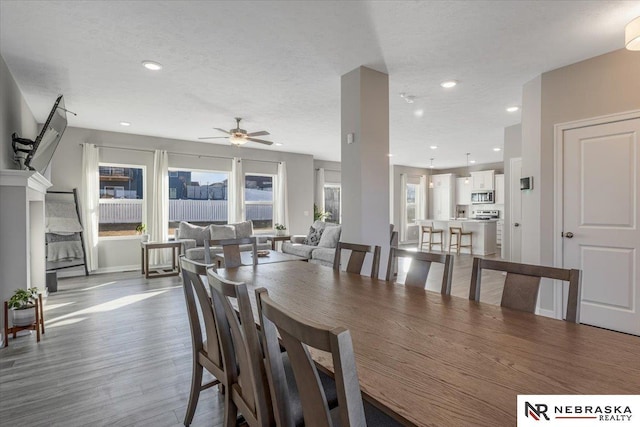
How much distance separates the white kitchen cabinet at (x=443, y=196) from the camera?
10.9m

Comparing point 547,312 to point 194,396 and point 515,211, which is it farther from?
point 194,396

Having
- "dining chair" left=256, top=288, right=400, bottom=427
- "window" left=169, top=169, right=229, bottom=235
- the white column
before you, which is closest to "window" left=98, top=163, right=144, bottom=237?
"window" left=169, top=169, right=229, bottom=235

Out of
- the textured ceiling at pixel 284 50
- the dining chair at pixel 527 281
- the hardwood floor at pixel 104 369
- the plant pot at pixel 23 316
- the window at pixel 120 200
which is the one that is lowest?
the hardwood floor at pixel 104 369

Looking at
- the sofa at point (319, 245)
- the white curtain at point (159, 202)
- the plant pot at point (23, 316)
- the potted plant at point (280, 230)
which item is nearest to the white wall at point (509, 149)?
the sofa at point (319, 245)

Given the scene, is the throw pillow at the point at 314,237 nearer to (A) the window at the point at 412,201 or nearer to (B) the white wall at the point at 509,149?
(B) the white wall at the point at 509,149

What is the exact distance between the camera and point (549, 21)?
2.48m

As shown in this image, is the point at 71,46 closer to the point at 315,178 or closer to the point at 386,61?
the point at 386,61

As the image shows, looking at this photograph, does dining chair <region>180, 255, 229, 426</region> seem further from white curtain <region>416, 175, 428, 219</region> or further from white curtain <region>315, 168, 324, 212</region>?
white curtain <region>416, 175, 428, 219</region>

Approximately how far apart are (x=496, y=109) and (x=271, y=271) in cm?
419

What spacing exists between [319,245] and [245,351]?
471 cm

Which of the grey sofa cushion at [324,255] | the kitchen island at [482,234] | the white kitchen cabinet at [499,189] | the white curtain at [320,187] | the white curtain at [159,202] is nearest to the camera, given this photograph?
the grey sofa cushion at [324,255]

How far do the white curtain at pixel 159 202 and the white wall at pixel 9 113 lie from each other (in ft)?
7.24

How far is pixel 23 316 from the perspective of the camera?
3.01m

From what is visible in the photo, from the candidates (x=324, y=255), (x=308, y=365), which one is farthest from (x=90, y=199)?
(x=308, y=365)
